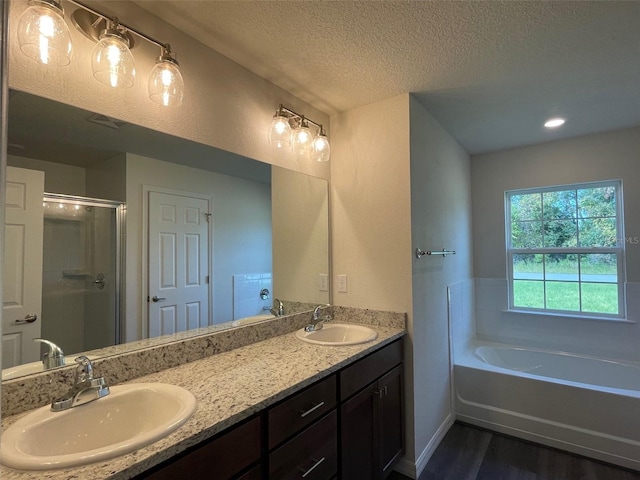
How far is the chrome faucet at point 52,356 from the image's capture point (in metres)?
1.08

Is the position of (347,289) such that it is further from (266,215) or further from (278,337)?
(266,215)

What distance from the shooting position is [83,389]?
104 centimetres

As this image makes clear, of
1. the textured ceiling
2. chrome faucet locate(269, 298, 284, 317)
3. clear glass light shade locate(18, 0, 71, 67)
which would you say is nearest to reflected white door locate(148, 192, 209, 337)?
chrome faucet locate(269, 298, 284, 317)

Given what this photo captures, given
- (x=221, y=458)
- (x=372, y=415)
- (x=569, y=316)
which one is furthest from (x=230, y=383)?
(x=569, y=316)

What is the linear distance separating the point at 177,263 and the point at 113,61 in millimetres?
827

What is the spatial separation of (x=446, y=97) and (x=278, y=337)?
1824 millimetres

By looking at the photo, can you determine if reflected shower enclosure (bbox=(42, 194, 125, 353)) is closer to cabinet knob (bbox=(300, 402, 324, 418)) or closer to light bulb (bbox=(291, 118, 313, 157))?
cabinet knob (bbox=(300, 402, 324, 418))

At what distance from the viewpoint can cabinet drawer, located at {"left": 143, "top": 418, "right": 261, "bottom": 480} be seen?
0.84m

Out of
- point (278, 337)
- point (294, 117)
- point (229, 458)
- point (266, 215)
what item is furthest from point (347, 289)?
point (229, 458)

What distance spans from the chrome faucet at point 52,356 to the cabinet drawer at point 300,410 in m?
0.73

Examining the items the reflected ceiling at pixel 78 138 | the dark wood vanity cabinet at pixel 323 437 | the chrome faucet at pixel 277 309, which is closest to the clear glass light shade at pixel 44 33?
the reflected ceiling at pixel 78 138

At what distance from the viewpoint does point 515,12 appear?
1354 millimetres

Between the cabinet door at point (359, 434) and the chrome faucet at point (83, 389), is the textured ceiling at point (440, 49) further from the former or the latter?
the cabinet door at point (359, 434)

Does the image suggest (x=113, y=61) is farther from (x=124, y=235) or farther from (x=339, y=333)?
(x=339, y=333)
